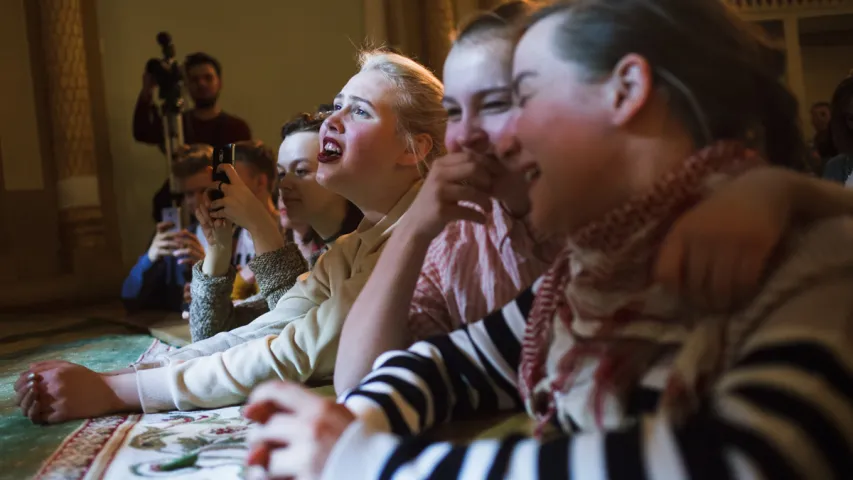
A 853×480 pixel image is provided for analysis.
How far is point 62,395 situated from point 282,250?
450 mm

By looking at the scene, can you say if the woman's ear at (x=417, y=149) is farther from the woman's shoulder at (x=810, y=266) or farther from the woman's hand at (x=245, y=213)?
the woman's shoulder at (x=810, y=266)

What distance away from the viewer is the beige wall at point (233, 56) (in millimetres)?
3584

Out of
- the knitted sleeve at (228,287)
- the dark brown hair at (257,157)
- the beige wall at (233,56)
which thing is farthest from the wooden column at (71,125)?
the knitted sleeve at (228,287)

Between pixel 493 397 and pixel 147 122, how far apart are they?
2944 millimetres

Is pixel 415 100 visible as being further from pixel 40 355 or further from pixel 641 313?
pixel 40 355

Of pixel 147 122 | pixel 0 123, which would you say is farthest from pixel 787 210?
pixel 0 123

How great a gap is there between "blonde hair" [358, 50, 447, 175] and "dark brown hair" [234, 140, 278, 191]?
38.4 inches

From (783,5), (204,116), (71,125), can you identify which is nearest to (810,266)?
(204,116)

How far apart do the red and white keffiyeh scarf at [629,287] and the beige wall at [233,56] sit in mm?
3458

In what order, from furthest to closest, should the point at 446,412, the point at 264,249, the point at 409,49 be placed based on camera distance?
the point at 409,49 → the point at 264,249 → the point at 446,412

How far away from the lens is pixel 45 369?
105cm

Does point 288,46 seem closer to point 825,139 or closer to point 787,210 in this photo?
point 825,139

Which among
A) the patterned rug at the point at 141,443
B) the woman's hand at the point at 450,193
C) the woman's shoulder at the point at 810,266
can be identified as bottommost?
the patterned rug at the point at 141,443

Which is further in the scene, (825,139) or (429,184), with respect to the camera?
(825,139)
